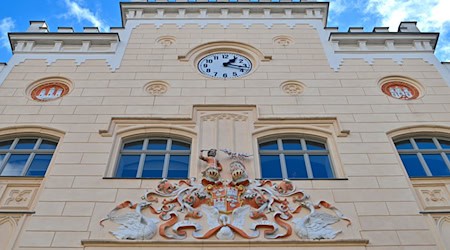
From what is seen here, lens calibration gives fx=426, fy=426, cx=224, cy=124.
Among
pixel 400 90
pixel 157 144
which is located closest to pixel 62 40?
pixel 157 144

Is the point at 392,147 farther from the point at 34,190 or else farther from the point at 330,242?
the point at 34,190

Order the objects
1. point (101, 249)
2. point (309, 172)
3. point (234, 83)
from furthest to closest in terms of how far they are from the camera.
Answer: point (234, 83)
point (309, 172)
point (101, 249)

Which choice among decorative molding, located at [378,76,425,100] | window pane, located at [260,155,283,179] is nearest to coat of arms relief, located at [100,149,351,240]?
window pane, located at [260,155,283,179]

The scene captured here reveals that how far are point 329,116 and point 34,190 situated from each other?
266 inches

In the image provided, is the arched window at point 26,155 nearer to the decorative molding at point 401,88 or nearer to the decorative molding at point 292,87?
the decorative molding at point 292,87

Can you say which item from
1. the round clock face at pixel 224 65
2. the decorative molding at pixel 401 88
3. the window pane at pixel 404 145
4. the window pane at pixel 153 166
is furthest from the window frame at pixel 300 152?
the decorative molding at pixel 401 88

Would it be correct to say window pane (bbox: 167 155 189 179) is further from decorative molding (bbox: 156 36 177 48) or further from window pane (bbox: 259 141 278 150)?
decorative molding (bbox: 156 36 177 48)

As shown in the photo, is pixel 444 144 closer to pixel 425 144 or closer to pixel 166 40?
pixel 425 144

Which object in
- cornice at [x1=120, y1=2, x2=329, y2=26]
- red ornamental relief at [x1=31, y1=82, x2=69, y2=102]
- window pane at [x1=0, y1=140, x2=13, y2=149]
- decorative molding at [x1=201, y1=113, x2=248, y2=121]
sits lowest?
window pane at [x1=0, y1=140, x2=13, y2=149]

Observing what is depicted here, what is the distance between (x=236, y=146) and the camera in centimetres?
952

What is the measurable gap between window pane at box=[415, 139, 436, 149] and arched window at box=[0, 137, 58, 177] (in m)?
8.49

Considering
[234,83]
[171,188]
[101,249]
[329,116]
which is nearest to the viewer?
[101,249]

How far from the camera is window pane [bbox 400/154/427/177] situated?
30.1 feet

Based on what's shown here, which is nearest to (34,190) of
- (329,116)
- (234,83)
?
(234,83)
